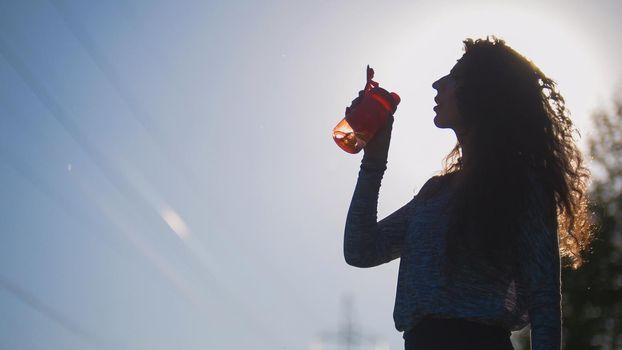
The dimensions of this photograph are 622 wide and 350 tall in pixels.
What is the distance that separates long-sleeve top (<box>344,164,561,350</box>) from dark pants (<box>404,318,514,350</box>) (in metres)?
0.02

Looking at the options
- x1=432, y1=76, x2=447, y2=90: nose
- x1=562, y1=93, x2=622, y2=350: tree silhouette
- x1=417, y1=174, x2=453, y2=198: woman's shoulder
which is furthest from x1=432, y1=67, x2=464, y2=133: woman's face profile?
x1=562, y1=93, x2=622, y2=350: tree silhouette

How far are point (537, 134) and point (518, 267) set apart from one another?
51cm

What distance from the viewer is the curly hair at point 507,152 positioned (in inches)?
81.8

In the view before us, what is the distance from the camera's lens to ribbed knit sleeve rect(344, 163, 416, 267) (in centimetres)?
244

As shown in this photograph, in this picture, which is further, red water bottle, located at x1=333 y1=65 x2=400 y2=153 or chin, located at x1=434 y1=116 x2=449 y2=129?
red water bottle, located at x1=333 y1=65 x2=400 y2=153

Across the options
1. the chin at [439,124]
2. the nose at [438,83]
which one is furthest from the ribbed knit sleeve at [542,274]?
the nose at [438,83]

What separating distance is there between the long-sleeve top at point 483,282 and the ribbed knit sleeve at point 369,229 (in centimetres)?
10

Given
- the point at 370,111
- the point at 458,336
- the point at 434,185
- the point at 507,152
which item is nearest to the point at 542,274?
the point at 458,336

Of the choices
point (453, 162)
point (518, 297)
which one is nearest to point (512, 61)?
point (453, 162)

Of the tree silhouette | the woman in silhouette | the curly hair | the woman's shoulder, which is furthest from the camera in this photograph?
the tree silhouette

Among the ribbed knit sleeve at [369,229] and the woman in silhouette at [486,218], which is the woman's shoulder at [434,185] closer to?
the woman in silhouette at [486,218]

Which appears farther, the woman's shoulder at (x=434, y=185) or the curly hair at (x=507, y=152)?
the woman's shoulder at (x=434, y=185)

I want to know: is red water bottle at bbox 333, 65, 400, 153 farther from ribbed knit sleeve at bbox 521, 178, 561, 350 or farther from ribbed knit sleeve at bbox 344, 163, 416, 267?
ribbed knit sleeve at bbox 521, 178, 561, 350

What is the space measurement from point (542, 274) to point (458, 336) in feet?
1.04
